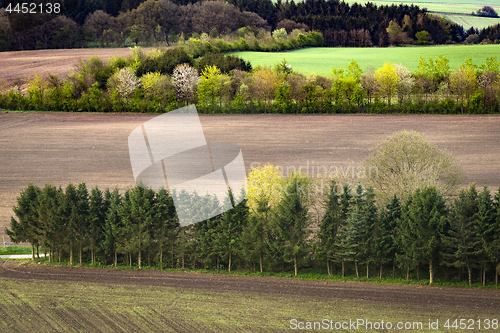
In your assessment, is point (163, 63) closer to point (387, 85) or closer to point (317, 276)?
point (387, 85)

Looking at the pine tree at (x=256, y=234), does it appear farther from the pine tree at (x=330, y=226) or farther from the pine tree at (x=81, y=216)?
the pine tree at (x=81, y=216)

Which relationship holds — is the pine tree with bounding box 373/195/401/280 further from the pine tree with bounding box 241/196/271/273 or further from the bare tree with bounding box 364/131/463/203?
the pine tree with bounding box 241/196/271/273

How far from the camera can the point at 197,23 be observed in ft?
374

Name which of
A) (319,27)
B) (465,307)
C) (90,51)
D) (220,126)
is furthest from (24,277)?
(319,27)

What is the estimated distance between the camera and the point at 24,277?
29031 mm

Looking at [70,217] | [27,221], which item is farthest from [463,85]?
[27,221]

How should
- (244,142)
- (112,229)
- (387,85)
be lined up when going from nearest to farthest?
(112,229) < (244,142) < (387,85)

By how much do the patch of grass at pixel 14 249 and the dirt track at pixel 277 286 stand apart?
1909 mm

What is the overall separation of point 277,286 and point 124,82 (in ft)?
166

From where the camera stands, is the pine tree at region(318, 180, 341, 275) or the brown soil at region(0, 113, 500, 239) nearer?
the pine tree at region(318, 180, 341, 275)

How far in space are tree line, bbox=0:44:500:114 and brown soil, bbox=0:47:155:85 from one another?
4396 millimetres

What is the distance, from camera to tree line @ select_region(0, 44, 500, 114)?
215 ft

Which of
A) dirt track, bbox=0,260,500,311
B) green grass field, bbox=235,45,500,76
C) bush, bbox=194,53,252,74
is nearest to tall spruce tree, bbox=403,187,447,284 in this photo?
dirt track, bbox=0,260,500,311

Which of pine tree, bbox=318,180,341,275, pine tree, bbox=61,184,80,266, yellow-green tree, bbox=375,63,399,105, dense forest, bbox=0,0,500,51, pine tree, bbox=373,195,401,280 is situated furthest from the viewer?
dense forest, bbox=0,0,500,51
